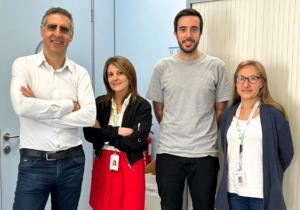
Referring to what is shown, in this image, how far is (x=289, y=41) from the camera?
200 centimetres

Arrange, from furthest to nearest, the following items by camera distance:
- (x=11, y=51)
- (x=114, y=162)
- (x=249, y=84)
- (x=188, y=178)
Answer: (x=11, y=51), (x=188, y=178), (x=114, y=162), (x=249, y=84)

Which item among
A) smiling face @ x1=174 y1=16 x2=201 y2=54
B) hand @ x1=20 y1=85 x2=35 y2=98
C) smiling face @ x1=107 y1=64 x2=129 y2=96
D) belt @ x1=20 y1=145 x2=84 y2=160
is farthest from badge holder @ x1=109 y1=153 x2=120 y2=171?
smiling face @ x1=174 y1=16 x2=201 y2=54

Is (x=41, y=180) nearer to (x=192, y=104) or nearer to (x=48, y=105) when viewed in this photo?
(x=48, y=105)

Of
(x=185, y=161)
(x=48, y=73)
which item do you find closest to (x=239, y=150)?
(x=185, y=161)

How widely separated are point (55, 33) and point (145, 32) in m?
1.65

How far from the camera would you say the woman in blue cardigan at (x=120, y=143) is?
1970 mm

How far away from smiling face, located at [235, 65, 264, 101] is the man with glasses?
2.92ft

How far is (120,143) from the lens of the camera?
196 cm

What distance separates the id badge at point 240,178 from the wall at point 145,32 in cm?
142

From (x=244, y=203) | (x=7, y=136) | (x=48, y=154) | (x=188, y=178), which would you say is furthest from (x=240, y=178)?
(x=7, y=136)

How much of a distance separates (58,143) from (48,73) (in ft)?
1.32

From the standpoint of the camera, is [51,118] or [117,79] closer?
[51,118]

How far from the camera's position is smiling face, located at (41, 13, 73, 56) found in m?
1.79

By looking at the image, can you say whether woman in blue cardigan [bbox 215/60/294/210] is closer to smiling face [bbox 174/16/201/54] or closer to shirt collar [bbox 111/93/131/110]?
smiling face [bbox 174/16/201/54]
